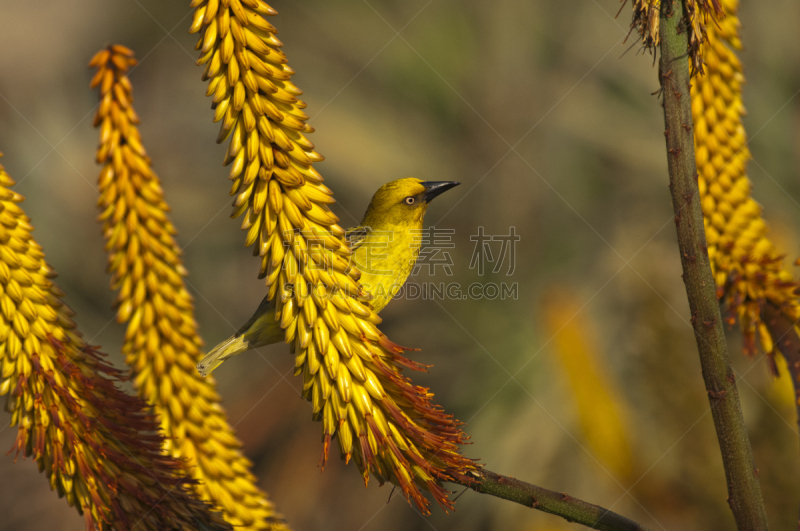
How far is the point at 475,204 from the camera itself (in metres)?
2.88

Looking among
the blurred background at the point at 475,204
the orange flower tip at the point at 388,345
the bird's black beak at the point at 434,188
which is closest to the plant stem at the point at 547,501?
the orange flower tip at the point at 388,345

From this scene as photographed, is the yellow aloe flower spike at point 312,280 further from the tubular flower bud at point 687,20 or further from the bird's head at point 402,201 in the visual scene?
the bird's head at point 402,201

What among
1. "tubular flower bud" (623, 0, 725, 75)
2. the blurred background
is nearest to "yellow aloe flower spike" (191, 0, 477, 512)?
"tubular flower bud" (623, 0, 725, 75)

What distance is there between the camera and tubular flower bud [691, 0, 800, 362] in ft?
2.84

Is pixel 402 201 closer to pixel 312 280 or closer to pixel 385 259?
pixel 385 259

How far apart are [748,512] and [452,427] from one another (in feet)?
1.28

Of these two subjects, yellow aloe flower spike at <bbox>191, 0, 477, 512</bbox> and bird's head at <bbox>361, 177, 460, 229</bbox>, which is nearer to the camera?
yellow aloe flower spike at <bbox>191, 0, 477, 512</bbox>

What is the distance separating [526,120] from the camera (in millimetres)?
2930

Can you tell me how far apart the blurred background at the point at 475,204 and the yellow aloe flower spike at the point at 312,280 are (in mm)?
1834

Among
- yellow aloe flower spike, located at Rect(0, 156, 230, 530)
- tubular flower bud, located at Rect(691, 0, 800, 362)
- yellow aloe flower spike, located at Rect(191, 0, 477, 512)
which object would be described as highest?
tubular flower bud, located at Rect(691, 0, 800, 362)

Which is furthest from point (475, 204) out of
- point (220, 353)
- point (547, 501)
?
point (547, 501)

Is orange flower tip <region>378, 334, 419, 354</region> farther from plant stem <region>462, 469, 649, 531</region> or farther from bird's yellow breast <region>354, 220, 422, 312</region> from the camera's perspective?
→ bird's yellow breast <region>354, 220, 422, 312</region>

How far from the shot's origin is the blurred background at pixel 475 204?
247cm

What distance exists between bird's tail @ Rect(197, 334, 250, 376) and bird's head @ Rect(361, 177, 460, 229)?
1.55ft
